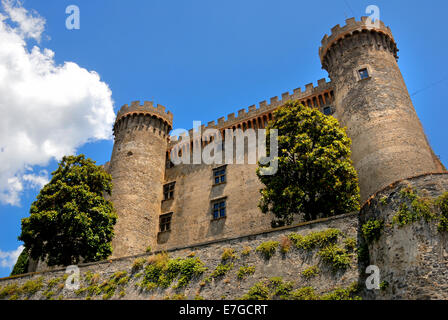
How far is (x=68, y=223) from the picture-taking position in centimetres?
2286

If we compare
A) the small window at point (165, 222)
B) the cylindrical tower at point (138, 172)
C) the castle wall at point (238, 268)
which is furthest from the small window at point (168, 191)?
the castle wall at point (238, 268)

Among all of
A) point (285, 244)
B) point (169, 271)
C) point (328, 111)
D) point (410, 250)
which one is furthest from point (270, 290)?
point (328, 111)

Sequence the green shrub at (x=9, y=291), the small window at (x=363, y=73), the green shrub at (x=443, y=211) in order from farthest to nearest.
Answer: the small window at (x=363, y=73) → the green shrub at (x=9, y=291) → the green shrub at (x=443, y=211)

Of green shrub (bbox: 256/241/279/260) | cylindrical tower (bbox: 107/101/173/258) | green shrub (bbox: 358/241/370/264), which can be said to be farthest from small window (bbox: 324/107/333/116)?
green shrub (bbox: 358/241/370/264)

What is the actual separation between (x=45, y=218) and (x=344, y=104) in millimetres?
20364

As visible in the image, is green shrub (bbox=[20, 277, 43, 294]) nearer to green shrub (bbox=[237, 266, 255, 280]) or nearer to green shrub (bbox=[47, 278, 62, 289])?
green shrub (bbox=[47, 278, 62, 289])

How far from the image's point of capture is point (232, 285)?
15422 millimetres

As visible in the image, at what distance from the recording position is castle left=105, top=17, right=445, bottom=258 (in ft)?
75.6

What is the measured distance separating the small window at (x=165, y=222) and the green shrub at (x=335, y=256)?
18.2 meters

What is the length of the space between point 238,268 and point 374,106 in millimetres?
14839

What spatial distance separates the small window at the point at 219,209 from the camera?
28547mm

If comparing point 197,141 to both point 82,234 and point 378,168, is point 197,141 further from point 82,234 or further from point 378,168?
point 378,168

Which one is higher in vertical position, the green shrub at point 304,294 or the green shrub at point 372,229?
the green shrub at point 372,229

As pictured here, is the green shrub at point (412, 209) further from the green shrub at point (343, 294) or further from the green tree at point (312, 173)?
the green tree at point (312, 173)
